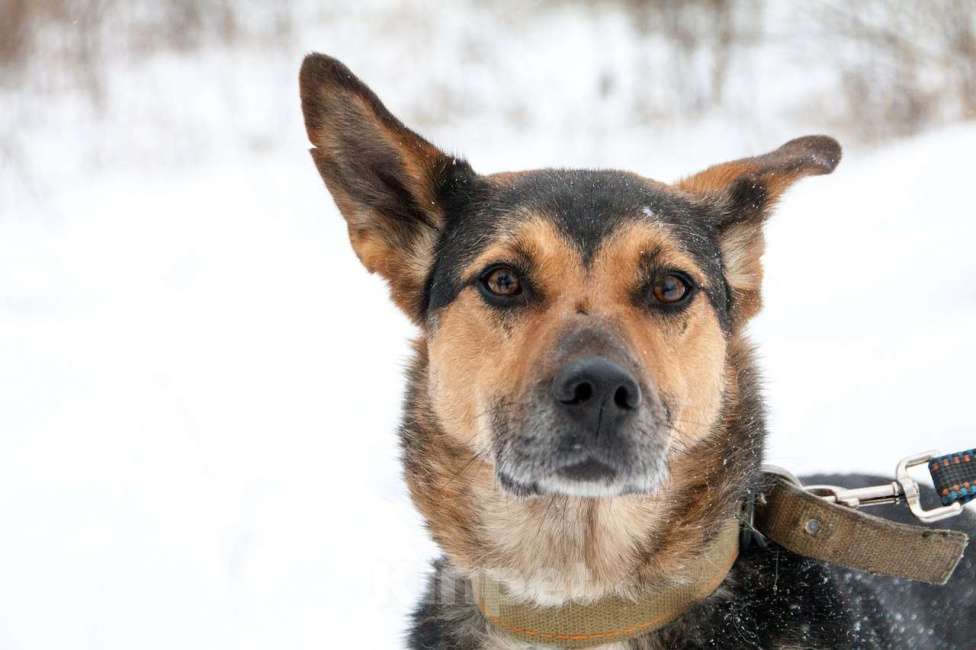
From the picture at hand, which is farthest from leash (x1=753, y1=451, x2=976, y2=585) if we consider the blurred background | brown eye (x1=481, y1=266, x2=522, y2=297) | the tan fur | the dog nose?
brown eye (x1=481, y1=266, x2=522, y2=297)

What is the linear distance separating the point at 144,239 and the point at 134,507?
5787 millimetres

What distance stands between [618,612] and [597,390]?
27.7 inches

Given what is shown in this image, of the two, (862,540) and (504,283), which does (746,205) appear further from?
(862,540)

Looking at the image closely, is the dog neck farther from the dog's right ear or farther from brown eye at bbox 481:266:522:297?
the dog's right ear

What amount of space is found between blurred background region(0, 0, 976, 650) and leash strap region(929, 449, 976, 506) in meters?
0.66

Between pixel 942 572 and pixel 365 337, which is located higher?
pixel 365 337

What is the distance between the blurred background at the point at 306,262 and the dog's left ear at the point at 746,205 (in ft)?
1.21

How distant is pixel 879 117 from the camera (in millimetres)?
11719

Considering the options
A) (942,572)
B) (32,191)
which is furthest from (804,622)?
(32,191)

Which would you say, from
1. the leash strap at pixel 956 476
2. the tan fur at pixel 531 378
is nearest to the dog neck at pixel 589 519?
the tan fur at pixel 531 378

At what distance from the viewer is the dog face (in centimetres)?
249

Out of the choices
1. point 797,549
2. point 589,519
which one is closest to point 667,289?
point 589,519

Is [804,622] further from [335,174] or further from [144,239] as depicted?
[144,239]

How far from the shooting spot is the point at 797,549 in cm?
267
